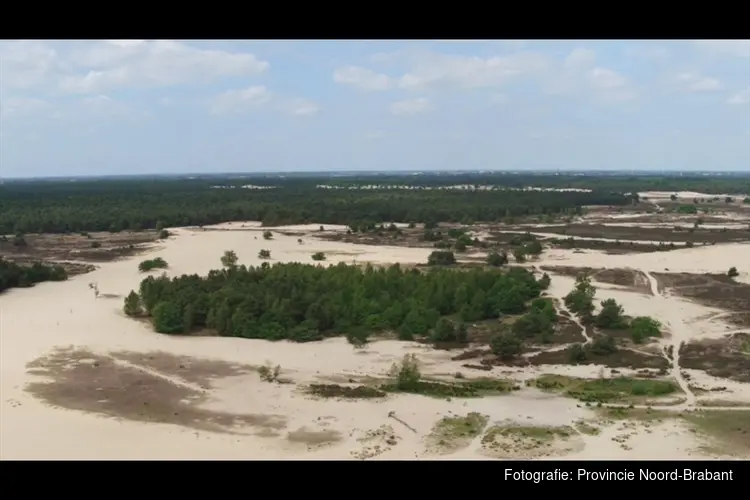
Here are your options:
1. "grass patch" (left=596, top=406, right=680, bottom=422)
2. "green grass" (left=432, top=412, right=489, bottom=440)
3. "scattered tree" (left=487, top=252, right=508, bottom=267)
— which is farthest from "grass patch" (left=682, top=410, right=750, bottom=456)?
"scattered tree" (left=487, top=252, right=508, bottom=267)

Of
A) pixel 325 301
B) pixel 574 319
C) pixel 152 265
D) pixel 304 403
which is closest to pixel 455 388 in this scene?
pixel 304 403

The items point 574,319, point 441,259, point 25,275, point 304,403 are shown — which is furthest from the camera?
point 441,259

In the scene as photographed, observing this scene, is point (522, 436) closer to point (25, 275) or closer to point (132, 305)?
point (132, 305)

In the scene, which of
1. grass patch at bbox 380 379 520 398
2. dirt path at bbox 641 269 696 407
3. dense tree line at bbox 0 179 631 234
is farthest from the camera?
dense tree line at bbox 0 179 631 234

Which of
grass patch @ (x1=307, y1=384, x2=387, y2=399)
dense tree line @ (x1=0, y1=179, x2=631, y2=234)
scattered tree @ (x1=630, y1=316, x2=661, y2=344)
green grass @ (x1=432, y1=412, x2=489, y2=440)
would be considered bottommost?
grass patch @ (x1=307, y1=384, x2=387, y2=399)

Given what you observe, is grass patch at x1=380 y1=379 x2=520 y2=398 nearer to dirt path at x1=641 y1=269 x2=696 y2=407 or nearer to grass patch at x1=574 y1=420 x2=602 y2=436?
grass patch at x1=574 y1=420 x2=602 y2=436

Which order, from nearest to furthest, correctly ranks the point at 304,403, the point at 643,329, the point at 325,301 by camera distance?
the point at 304,403 < the point at 643,329 < the point at 325,301

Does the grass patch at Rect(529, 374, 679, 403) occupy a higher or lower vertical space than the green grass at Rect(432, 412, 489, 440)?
higher
